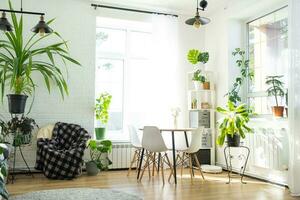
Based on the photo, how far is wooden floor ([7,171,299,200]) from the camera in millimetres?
3498

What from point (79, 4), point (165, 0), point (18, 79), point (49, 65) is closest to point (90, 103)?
point (49, 65)

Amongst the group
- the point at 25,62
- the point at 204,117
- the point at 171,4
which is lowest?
the point at 204,117

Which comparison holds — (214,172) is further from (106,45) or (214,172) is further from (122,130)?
(106,45)

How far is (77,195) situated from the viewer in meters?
3.37

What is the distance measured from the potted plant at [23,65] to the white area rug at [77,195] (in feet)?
4.47

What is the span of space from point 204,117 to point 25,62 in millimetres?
3088

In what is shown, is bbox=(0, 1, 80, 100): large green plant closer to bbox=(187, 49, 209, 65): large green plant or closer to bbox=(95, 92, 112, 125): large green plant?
bbox=(95, 92, 112, 125): large green plant

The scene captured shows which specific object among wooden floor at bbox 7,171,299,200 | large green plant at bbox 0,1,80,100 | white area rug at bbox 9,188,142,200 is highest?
large green plant at bbox 0,1,80,100

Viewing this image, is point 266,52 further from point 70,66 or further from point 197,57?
point 70,66

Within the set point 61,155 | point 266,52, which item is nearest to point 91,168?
point 61,155

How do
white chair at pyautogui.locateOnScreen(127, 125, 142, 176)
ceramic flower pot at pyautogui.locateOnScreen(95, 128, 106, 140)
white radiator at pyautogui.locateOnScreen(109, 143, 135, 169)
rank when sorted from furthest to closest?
white radiator at pyautogui.locateOnScreen(109, 143, 135, 169), ceramic flower pot at pyautogui.locateOnScreen(95, 128, 106, 140), white chair at pyautogui.locateOnScreen(127, 125, 142, 176)

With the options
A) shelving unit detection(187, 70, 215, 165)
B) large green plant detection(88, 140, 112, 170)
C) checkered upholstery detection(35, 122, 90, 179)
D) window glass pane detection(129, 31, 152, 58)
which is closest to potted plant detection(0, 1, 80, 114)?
checkered upholstery detection(35, 122, 90, 179)

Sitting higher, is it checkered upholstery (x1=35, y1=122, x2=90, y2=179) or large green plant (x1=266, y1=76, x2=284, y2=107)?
large green plant (x1=266, y1=76, x2=284, y2=107)

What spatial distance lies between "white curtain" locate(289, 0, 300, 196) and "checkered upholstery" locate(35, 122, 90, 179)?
9.06ft
